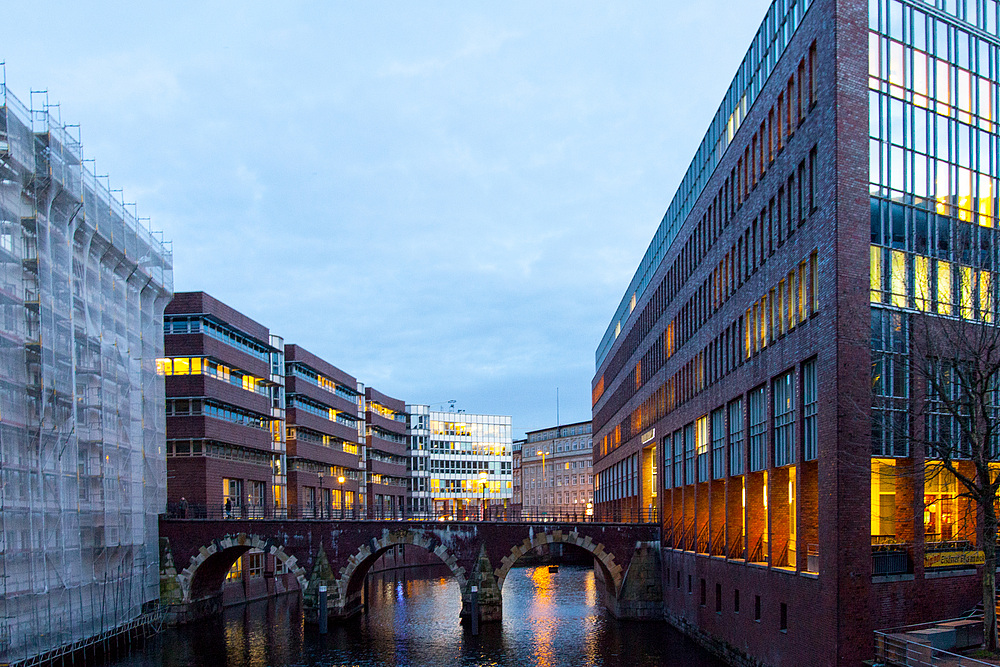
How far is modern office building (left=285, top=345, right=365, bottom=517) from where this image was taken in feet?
316

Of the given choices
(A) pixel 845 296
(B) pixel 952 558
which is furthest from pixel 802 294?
(B) pixel 952 558

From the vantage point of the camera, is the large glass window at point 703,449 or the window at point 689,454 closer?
the large glass window at point 703,449

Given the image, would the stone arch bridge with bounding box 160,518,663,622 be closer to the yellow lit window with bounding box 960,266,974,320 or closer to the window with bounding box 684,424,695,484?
the window with bounding box 684,424,695,484

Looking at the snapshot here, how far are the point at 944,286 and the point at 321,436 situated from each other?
75754 mm

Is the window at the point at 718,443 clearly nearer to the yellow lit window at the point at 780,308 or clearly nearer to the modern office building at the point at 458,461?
the yellow lit window at the point at 780,308

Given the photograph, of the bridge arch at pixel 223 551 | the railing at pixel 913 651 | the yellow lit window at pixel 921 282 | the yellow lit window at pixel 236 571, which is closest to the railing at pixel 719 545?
the railing at pixel 913 651

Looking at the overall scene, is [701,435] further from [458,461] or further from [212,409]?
[458,461]

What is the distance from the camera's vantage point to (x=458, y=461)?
165500 millimetres

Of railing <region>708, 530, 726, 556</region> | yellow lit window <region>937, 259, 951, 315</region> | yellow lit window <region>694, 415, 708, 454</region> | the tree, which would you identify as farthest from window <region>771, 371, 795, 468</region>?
yellow lit window <region>694, 415, 708, 454</region>

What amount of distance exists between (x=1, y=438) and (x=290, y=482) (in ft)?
178

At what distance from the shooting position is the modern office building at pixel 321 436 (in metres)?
96.4

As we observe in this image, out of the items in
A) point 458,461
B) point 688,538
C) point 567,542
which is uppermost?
point 688,538

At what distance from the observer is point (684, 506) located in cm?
6316

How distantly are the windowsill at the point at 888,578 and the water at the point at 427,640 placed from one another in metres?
15.3
